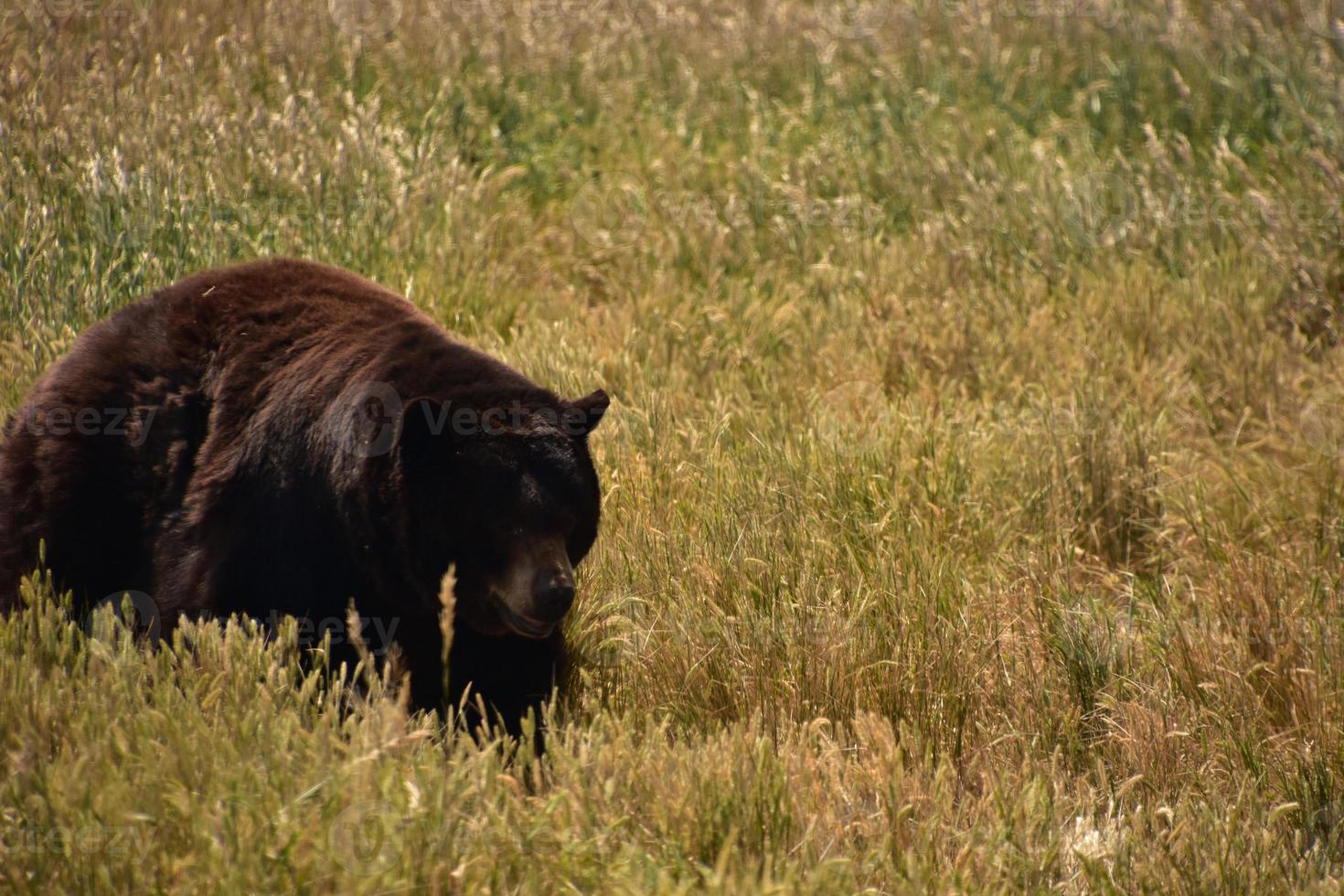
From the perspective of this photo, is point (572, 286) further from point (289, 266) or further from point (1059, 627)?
point (1059, 627)

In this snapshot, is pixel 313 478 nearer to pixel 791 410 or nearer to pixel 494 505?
pixel 494 505

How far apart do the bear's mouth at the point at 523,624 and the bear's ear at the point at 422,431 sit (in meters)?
0.40

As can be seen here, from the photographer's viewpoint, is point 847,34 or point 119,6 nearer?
point 119,6

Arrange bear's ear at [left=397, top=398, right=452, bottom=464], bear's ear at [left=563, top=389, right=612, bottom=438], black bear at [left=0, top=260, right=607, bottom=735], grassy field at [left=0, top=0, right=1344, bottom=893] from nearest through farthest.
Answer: grassy field at [left=0, top=0, right=1344, bottom=893] → bear's ear at [left=397, top=398, right=452, bottom=464] → black bear at [left=0, top=260, right=607, bottom=735] → bear's ear at [left=563, top=389, right=612, bottom=438]

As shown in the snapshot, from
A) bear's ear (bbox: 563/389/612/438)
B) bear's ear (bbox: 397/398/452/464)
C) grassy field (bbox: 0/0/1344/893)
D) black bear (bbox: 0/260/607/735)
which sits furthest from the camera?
bear's ear (bbox: 563/389/612/438)

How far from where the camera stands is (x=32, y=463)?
3.60 meters

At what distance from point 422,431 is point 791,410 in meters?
2.48

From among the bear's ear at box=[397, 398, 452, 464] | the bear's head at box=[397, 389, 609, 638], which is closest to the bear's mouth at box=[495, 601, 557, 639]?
the bear's head at box=[397, 389, 609, 638]

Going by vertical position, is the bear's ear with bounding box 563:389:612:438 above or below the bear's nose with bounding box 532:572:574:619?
above

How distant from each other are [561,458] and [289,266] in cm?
136

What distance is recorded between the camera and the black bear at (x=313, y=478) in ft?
10.3

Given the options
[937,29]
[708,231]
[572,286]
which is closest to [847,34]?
[937,29]

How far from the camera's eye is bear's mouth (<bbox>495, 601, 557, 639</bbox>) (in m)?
3.12

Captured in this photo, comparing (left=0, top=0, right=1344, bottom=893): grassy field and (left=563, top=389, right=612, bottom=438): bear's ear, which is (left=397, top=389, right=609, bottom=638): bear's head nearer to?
(left=563, top=389, right=612, bottom=438): bear's ear
